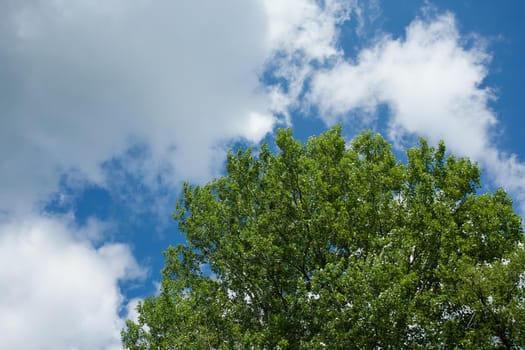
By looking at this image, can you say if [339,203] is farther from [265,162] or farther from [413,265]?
[265,162]

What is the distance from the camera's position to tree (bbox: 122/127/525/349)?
62.2ft

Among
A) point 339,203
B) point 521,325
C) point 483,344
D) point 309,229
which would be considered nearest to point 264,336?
point 309,229

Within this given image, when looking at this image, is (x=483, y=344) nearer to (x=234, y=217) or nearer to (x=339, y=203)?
(x=339, y=203)

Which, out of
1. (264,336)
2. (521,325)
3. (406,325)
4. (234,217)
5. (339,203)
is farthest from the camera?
(234,217)

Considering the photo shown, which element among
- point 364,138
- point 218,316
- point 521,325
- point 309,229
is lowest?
point 521,325

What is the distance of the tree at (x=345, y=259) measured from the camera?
62.2 ft

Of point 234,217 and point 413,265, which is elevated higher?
point 234,217

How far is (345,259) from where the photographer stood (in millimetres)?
21844

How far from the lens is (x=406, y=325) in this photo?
1981cm

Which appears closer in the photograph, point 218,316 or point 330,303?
point 330,303

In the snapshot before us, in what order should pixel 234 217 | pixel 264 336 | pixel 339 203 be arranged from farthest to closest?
1. pixel 234 217
2. pixel 339 203
3. pixel 264 336

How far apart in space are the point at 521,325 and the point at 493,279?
1.93 m

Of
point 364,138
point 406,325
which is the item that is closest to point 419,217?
point 406,325

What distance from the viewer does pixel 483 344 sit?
18203 mm
